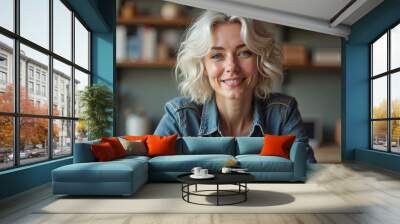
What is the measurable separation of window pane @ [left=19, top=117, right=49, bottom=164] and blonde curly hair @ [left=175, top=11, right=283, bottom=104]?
2929 millimetres

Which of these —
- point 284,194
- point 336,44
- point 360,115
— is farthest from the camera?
point 360,115

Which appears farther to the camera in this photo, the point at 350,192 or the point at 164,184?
the point at 164,184

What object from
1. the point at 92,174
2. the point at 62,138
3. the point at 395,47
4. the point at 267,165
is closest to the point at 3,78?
the point at 92,174

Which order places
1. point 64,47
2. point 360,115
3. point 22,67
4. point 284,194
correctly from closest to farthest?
point 284,194 < point 22,67 < point 64,47 < point 360,115

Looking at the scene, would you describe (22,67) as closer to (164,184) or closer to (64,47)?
(64,47)

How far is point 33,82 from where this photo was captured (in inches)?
227

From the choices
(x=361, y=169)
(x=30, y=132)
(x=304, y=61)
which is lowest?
(x=361, y=169)

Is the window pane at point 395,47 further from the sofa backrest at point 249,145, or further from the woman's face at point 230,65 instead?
the sofa backrest at point 249,145

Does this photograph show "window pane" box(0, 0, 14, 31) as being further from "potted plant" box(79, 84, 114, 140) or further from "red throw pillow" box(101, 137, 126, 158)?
"potted plant" box(79, 84, 114, 140)

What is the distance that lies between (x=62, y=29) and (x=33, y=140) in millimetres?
2194

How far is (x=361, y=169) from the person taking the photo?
7785 mm

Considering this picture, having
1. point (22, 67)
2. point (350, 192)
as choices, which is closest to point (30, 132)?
point (22, 67)

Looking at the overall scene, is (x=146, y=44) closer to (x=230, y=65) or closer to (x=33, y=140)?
(x=230, y=65)

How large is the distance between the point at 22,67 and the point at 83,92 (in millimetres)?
2126
